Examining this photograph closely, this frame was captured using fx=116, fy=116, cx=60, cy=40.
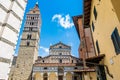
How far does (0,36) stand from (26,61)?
35.1m

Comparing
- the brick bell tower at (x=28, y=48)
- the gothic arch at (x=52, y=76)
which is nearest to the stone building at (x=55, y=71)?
the gothic arch at (x=52, y=76)

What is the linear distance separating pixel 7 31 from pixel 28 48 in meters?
36.4

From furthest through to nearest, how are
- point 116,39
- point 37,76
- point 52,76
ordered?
1. point 52,76
2. point 37,76
3. point 116,39

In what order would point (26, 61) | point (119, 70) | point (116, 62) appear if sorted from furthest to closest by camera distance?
point (26, 61) < point (116, 62) < point (119, 70)

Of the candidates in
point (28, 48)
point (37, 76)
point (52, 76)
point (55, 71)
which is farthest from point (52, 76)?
point (28, 48)

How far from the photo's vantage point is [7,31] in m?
5.14

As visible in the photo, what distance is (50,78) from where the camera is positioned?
35125 mm

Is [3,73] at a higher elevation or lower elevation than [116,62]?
lower

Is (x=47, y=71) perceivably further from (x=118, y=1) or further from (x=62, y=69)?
(x=118, y=1)

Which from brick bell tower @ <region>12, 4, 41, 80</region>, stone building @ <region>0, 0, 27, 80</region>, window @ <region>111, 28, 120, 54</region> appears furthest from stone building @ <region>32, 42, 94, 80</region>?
stone building @ <region>0, 0, 27, 80</region>

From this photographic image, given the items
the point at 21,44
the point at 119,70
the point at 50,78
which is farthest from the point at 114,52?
the point at 21,44

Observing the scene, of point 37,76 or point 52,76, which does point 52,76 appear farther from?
point 37,76

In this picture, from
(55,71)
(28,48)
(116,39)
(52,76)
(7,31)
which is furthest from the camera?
(28,48)

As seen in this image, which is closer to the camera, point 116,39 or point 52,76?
point 116,39
